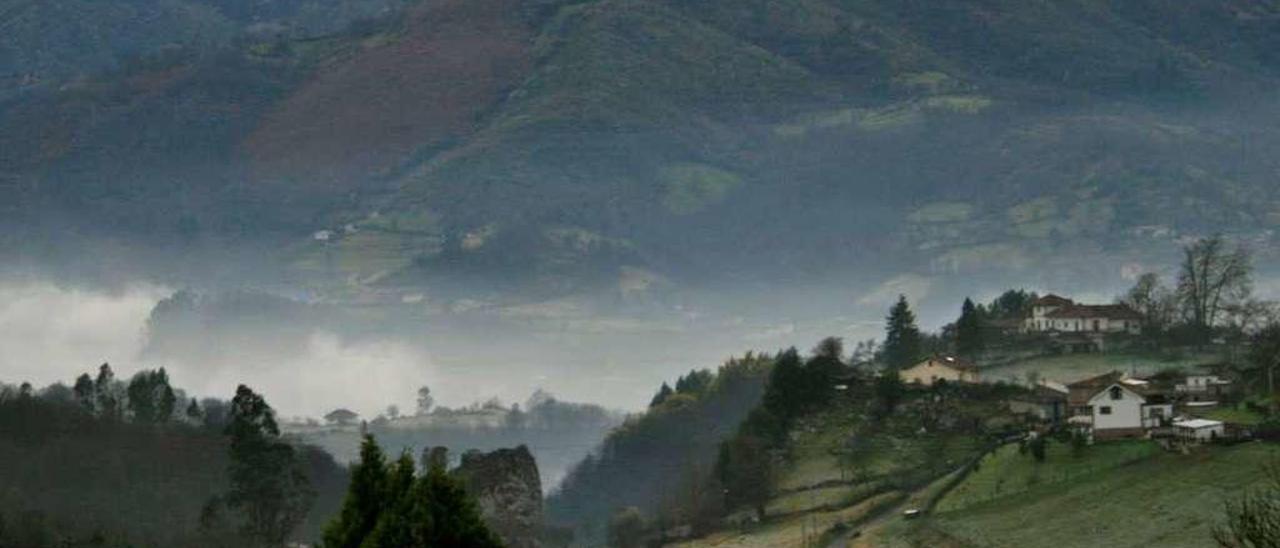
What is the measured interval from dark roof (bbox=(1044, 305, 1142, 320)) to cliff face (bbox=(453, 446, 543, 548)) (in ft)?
132

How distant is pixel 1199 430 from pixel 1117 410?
6.90 meters

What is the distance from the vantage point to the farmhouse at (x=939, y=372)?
363 ft

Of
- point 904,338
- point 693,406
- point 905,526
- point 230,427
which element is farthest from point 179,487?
point 693,406

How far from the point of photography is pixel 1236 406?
88.9 metres

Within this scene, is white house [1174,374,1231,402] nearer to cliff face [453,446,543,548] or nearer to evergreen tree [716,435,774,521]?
evergreen tree [716,435,774,521]

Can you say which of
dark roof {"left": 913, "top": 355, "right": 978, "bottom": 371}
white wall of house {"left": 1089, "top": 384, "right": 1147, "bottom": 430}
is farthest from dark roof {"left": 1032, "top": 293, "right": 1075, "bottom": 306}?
white wall of house {"left": 1089, "top": 384, "right": 1147, "bottom": 430}

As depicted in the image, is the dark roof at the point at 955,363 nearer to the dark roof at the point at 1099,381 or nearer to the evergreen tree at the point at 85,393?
the dark roof at the point at 1099,381

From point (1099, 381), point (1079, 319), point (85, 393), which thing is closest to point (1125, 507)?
point (1099, 381)

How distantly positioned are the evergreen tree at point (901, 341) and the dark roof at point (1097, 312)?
7649mm

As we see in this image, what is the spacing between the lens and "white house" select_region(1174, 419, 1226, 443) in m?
79.8

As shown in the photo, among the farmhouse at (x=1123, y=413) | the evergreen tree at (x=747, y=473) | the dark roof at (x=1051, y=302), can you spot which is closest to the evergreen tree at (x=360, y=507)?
the farmhouse at (x=1123, y=413)

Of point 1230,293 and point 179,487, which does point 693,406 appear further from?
point 179,487

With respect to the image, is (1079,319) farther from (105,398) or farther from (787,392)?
(105,398)

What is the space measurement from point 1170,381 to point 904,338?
3149 centimetres
